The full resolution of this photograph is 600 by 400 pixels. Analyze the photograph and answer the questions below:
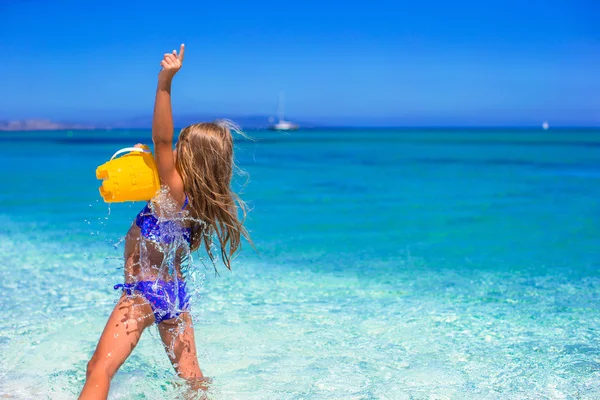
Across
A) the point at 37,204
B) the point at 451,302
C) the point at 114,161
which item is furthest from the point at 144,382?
the point at 37,204

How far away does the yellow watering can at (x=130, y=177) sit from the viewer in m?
2.73

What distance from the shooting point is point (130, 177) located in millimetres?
2738

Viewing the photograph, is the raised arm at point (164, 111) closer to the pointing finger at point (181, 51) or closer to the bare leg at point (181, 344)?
the pointing finger at point (181, 51)

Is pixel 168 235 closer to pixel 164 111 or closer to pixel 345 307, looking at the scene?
pixel 164 111

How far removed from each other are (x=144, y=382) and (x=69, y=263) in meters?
3.65

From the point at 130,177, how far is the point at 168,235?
37 centimetres

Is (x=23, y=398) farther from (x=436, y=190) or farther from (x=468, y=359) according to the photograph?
(x=436, y=190)

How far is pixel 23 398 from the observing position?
12.2 ft

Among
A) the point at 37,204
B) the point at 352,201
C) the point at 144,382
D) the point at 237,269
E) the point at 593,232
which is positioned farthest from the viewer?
the point at 352,201

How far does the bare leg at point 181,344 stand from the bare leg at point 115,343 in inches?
6.6

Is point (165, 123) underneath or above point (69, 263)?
above

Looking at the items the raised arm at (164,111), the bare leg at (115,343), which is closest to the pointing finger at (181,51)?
the raised arm at (164,111)

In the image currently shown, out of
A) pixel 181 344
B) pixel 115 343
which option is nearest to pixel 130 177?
pixel 115 343

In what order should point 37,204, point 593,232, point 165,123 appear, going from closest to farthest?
point 165,123 → point 593,232 → point 37,204
